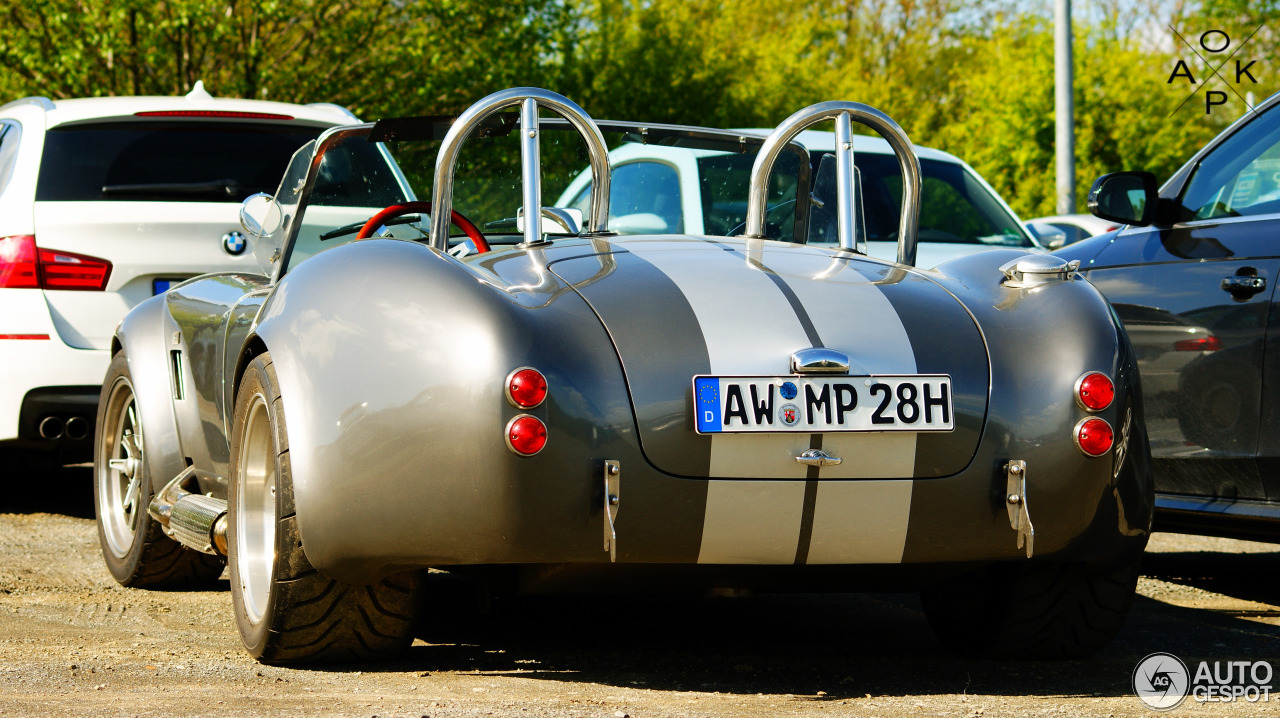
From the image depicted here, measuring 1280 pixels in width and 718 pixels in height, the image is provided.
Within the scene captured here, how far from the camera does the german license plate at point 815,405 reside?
10.6 feet

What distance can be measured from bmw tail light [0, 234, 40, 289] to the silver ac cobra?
2.64 meters

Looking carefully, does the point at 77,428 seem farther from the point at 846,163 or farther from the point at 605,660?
the point at 846,163

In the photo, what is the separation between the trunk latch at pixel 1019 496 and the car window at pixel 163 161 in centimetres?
439

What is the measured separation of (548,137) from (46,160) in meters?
3.03

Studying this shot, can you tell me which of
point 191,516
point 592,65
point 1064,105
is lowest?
point 191,516

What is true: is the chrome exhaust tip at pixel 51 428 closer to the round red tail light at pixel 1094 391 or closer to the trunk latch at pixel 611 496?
the trunk latch at pixel 611 496

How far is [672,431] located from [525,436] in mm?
310

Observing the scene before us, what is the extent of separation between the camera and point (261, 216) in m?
4.99

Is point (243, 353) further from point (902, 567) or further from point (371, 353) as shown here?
point (902, 567)

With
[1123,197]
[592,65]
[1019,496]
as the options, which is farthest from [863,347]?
[592,65]

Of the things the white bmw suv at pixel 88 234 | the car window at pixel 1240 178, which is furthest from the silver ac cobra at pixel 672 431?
the white bmw suv at pixel 88 234

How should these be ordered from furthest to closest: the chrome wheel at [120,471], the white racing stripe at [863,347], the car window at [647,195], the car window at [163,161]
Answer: the car window at [163,161] → the chrome wheel at [120,471] → the car window at [647,195] → the white racing stripe at [863,347]

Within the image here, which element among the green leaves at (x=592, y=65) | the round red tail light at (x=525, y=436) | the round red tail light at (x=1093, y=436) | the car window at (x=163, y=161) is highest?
the green leaves at (x=592, y=65)

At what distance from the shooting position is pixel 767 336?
130 inches
